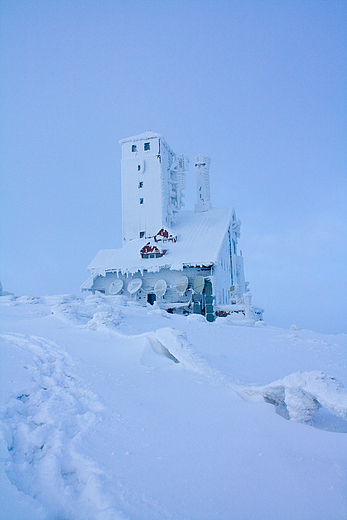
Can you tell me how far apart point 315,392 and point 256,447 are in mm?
1108

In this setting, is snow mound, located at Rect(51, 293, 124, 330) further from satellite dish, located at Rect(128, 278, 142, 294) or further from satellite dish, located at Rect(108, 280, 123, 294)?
satellite dish, located at Rect(108, 280, 123, 294)

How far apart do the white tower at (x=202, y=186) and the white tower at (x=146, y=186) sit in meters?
2.19

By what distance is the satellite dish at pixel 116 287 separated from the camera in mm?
25141

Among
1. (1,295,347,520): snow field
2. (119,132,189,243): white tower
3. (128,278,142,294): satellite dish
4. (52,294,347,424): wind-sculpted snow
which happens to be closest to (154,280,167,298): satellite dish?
(128,278,142,294): satellite dish

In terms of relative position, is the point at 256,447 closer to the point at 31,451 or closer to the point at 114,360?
the point at 31,451

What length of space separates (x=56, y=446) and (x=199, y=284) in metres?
19.7

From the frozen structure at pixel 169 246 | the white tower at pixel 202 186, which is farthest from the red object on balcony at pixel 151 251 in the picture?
the white tower at pixel 202 186

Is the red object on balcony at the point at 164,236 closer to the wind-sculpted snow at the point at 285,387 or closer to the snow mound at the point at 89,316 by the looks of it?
the snow mound at the point at 89,316

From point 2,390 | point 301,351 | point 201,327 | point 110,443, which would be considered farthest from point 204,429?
point 201,327

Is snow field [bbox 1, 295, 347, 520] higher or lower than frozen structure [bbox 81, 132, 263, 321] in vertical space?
lower

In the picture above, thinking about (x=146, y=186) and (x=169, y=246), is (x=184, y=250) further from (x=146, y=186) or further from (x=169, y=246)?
(x=146, y=186)

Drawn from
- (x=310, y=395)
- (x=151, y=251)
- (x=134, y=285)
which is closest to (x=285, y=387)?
(x=310, y=395)

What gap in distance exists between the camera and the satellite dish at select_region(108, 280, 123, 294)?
25141 millimetres

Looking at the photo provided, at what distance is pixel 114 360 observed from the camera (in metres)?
6.38
